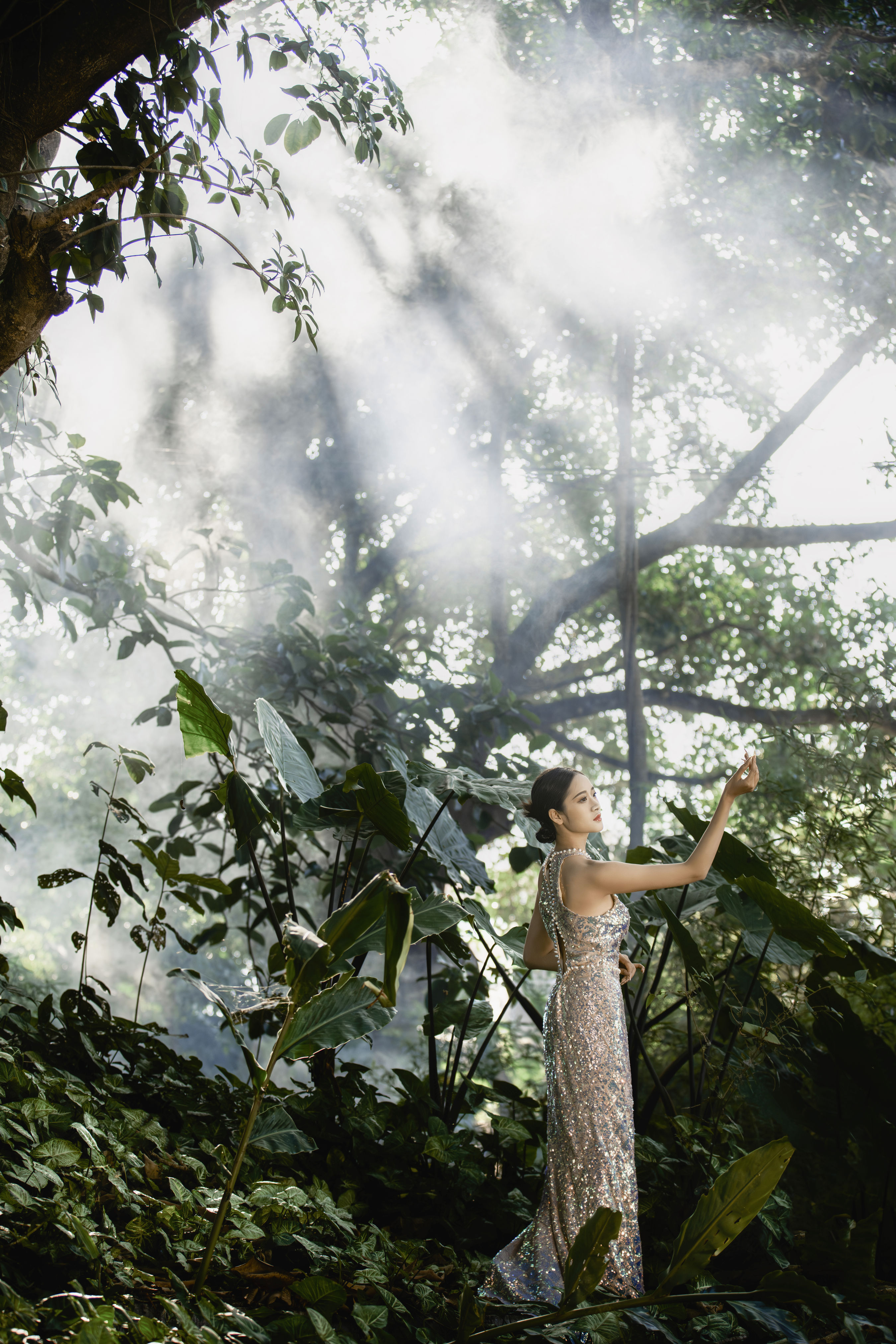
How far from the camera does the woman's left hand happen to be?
1513mm

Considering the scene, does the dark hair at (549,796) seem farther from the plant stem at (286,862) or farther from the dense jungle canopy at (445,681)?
the plant stem at (286,862)

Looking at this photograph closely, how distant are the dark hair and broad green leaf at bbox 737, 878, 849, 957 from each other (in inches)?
13.1

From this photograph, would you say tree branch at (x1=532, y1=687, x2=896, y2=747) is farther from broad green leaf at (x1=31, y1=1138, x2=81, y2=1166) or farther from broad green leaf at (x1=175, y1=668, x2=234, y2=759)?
broad green leaf at (x1=31, y1=1138, x2=81, y2=1166)

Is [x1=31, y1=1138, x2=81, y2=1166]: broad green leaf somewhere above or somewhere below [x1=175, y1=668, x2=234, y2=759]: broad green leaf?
below

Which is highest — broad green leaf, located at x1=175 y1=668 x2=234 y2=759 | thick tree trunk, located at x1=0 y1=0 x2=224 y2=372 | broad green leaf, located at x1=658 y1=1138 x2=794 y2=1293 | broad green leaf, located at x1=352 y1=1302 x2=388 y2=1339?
thick tree trunk, located at x1=0 y1=0 x2=224 y2=372

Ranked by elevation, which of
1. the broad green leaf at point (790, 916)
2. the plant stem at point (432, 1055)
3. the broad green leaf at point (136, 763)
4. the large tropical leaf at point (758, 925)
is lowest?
the plant stem at point (432, 1055)

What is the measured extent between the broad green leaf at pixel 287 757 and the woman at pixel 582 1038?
0.41 meters

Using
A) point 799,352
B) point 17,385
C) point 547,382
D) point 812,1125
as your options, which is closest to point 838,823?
point 812,1125

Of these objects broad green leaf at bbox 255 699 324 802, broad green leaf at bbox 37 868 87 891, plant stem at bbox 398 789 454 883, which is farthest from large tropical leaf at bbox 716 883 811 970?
broad green leaf at bbox 37 868 87 891

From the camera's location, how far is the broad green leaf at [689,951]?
4.85ft

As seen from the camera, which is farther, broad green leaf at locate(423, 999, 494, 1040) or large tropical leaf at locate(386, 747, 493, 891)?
broad green leaf at locate(423, 999, 494, 1040)

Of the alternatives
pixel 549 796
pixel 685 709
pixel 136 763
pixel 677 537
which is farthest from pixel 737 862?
pixel 685 709

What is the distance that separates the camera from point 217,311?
4961 millimetres

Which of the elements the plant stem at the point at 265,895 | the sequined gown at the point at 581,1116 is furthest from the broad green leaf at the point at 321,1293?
the plant stem at the point at 265,895
